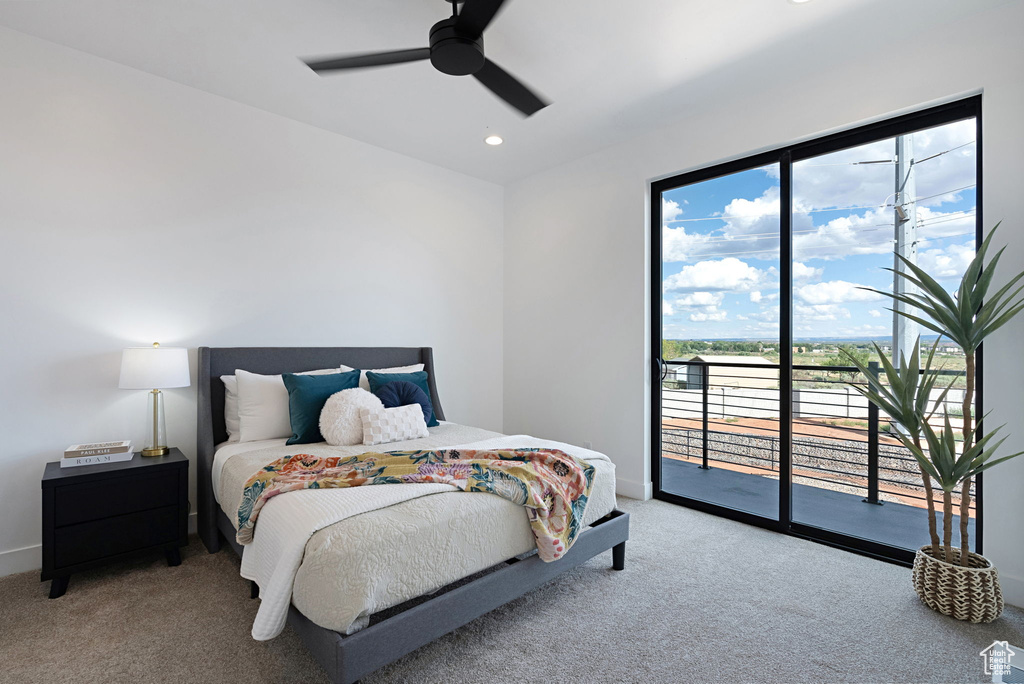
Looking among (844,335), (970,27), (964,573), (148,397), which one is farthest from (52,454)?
(970,27)

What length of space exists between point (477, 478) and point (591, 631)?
81 centimetres

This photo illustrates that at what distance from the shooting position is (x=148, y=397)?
2.94 m

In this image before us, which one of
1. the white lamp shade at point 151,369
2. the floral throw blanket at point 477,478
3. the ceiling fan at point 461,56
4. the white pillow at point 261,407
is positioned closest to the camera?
the ceiling fan at point 461,56

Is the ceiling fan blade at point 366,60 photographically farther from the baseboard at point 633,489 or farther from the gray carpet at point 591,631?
the baseboard at point 633,489

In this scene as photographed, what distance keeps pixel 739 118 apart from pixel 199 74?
136 inches

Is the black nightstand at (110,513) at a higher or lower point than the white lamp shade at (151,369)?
lower

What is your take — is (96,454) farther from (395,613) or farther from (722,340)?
(722,340)

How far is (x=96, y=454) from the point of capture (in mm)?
2539

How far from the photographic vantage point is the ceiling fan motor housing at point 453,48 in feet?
6.64

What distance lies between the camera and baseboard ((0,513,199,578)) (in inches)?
99.3

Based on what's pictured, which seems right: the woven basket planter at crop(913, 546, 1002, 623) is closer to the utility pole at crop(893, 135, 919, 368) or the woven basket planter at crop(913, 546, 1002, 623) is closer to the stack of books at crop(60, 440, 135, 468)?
the utility pole at crop(893, 135, 919, 368)

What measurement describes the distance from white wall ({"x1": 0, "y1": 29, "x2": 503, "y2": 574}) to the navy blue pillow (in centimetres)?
81

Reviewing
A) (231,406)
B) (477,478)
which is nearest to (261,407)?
(231,406)

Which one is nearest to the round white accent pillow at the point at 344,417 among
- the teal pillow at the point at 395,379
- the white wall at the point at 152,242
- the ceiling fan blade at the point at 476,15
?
the teal pillow at the point at 395,379
